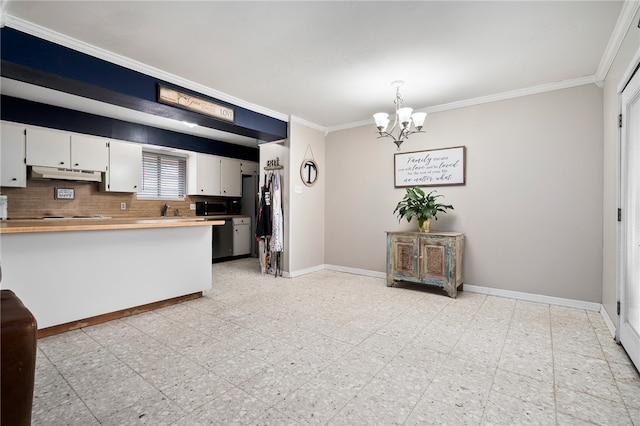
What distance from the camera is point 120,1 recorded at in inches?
83.6

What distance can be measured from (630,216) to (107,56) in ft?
15.1

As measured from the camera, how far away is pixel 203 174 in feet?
19.9

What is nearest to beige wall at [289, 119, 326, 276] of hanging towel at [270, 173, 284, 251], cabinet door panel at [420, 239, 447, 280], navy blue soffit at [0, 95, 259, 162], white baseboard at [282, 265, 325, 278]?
white baseboard at [282, 265, 325, 278]

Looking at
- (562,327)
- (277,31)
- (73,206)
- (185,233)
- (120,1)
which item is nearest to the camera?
(120,1)

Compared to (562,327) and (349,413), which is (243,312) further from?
(562,327)

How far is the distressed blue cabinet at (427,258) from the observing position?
3.67m

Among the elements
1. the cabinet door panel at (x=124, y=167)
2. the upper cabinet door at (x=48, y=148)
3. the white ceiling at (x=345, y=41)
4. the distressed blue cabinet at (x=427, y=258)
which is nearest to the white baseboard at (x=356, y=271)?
the distressed blue cabinet at (x=427, y=258)

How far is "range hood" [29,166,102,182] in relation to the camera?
4.17 metres

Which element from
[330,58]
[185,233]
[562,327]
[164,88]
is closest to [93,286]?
[185,233]

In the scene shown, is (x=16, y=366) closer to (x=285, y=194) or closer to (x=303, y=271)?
(x=285, y=194)

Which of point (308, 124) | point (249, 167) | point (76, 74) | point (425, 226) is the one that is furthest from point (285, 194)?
point (76, 74)

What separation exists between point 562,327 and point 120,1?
448 cm

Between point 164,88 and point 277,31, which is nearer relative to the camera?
point 277,31

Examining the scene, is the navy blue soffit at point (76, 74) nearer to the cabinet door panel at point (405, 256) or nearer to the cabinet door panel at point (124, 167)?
the cabinet door panel at point (124, 167)
